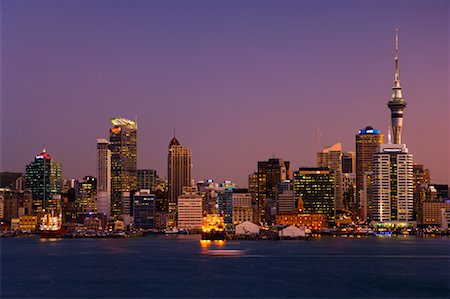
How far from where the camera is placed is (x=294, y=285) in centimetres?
8019

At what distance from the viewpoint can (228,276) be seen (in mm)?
87938

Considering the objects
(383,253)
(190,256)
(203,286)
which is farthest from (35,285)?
(383,253)

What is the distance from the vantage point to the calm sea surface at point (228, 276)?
74.6 metres

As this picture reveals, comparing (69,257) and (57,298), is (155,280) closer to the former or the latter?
(57,298)

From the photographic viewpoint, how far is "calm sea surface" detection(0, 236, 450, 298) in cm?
7462

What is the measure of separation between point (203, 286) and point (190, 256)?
43.8m

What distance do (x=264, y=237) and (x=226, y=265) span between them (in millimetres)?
97559

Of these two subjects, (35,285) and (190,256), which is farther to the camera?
(190,256)

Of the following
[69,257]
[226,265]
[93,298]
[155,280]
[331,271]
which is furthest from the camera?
[69,257]

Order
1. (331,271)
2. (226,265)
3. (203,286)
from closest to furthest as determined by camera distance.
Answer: (203,286), (331,271), (226,265)

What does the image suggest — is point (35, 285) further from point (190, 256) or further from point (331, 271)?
point (190, 256)

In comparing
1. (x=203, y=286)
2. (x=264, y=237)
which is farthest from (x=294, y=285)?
(x=264, y=237)

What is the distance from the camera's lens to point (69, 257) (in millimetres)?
121500

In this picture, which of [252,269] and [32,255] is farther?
[32,255]
